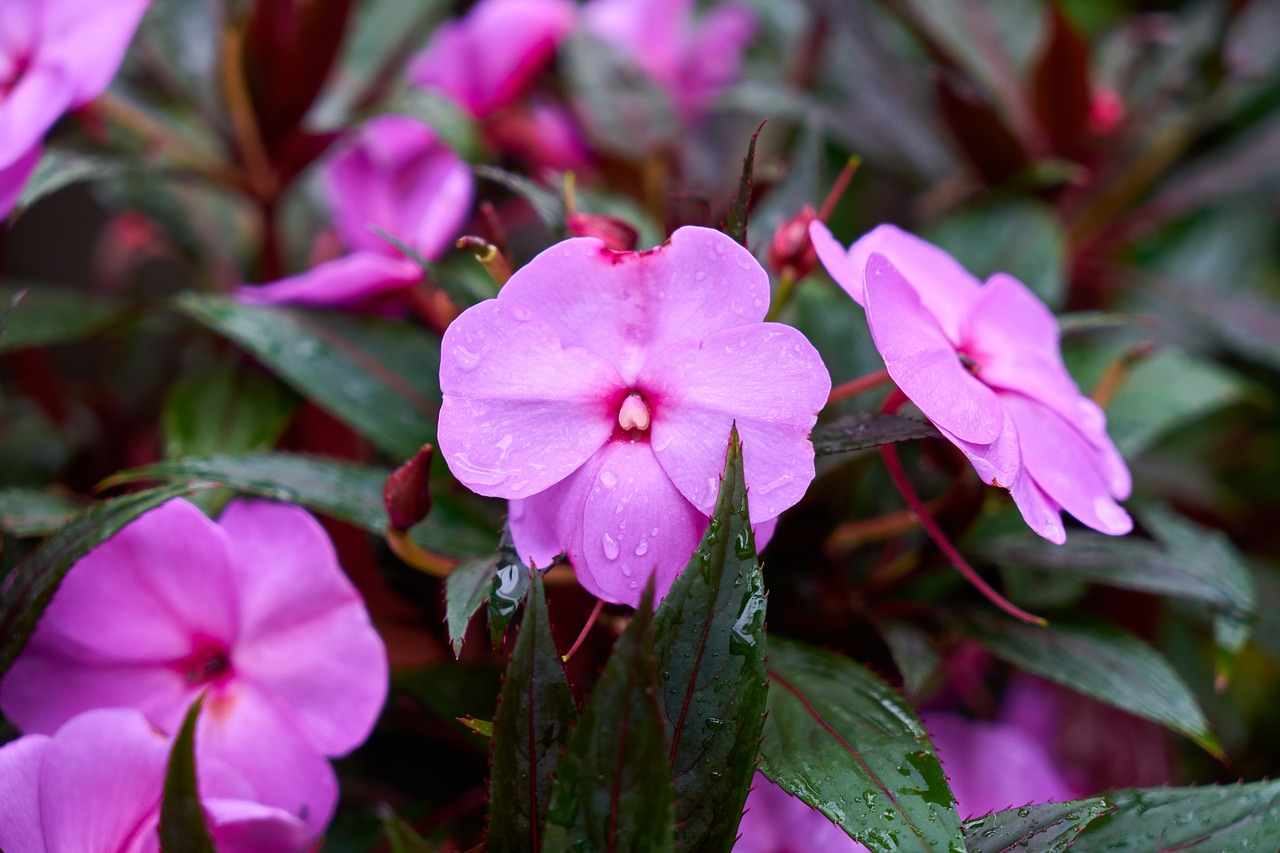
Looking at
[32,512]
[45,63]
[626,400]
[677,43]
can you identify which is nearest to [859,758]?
[626,400]

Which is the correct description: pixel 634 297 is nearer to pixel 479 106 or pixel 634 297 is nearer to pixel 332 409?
pixel 332 409

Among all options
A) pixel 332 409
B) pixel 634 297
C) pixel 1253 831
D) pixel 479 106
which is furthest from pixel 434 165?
pixel 1253 831

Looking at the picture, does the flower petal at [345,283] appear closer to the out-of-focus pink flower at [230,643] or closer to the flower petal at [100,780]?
the out-of-focus pink flower at [230,643]

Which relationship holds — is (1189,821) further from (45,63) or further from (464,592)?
(45,63)

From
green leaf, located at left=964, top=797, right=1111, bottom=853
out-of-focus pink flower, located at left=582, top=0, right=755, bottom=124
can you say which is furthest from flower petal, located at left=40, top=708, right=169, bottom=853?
out-of-focus pink flower, located at left=582, top=0, right=755, bottom=124

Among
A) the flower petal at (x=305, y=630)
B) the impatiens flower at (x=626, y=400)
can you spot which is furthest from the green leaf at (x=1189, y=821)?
the flower petal at (x=305, y=630)

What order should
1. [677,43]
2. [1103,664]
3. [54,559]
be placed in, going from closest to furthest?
[54,559] < [1103,664] < [677,43]

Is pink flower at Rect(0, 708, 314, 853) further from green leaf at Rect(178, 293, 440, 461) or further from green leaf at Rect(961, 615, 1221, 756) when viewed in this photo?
green leaf at Rect(961, 615, 1221, 756)
